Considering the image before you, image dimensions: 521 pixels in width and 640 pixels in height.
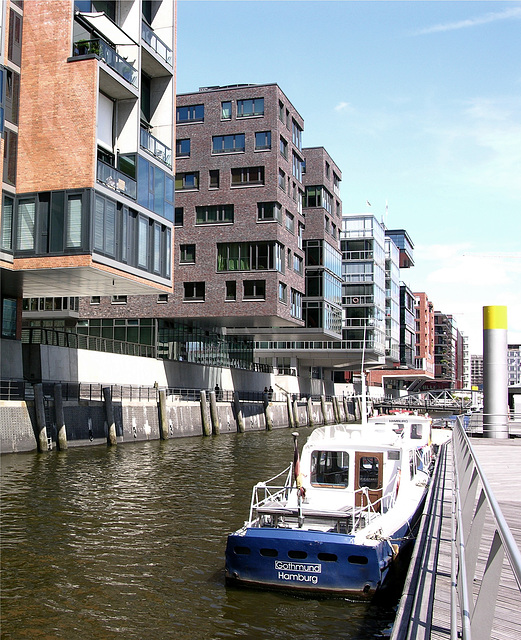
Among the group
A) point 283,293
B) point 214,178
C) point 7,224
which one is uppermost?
point 214,178

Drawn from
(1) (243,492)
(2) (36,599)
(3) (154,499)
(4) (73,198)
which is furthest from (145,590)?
(4) (73,198)

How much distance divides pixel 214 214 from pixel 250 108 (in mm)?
8450

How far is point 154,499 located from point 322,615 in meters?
10.5

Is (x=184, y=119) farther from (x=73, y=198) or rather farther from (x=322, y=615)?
(x=322, y=615)

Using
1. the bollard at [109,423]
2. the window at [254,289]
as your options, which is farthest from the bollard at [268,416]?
the bollard at [109,423]

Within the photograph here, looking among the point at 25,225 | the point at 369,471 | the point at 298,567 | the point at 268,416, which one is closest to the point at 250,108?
the point at 268,416

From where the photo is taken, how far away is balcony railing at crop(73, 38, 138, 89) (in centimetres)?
3256

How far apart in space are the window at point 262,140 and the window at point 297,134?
526cm

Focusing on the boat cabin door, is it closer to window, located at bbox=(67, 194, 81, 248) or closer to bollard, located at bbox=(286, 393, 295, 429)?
window, located at bbox=(67, 194, 81, 248)

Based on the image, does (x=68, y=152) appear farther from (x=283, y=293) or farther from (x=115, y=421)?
(x=283, y=293)

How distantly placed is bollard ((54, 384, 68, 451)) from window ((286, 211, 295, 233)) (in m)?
28.5

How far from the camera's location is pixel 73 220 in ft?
103

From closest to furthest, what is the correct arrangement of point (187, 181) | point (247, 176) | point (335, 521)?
point (335, 521)
point (247, 176)
point (187, 181)

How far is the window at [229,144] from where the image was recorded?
54.7 meters
